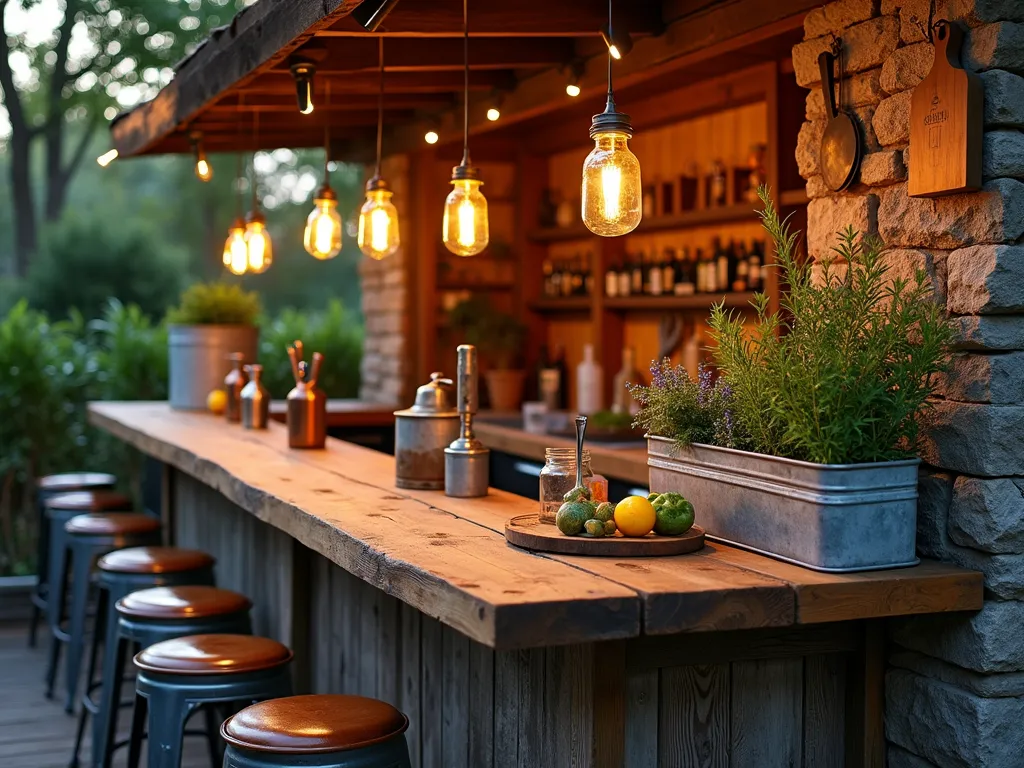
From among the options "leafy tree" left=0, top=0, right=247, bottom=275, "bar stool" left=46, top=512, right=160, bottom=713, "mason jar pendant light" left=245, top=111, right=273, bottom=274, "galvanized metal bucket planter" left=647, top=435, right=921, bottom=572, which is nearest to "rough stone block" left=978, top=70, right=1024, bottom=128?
"galvanized metal bucket planter" left=647, top=435, right=921, bottom=572

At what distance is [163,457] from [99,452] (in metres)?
2.70

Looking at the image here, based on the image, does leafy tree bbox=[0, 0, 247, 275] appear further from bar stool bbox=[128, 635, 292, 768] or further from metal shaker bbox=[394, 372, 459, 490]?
bar stool bbox=[128, 635, 292, 768]

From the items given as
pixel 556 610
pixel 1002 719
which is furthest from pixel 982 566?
pixel 556 610

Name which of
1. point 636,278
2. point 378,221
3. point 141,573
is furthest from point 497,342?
point 141,573

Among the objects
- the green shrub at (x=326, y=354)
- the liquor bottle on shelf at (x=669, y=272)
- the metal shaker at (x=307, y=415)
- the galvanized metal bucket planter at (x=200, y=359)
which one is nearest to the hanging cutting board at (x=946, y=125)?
the metal shaker at (x=307, y=415)

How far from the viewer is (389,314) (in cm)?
662

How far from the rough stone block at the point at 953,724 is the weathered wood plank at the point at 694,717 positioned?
0.37 metres

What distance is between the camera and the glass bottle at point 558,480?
8.63 ft

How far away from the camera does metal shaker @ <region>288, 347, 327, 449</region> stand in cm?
430

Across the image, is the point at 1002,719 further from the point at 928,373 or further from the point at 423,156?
the point at 423,156

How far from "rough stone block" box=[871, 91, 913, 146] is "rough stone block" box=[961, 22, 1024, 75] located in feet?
0.59

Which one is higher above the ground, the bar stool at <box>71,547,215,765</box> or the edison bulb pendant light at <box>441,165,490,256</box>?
the edison bulb pendant light at <box>441,165,490,256</box>

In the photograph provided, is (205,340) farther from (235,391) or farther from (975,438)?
(975,438)

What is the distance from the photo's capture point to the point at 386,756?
244 cm
